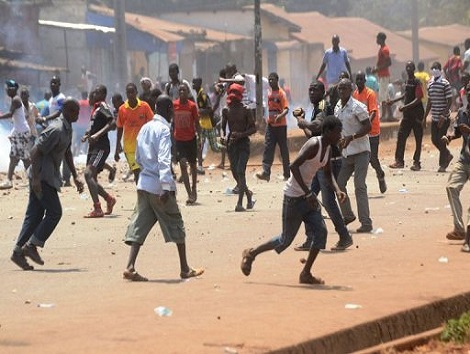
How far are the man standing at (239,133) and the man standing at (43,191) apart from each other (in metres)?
4.49

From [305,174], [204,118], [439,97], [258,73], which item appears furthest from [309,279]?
[258,73]

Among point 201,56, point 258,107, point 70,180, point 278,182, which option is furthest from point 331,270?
point 201,56

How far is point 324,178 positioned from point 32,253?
2720mm

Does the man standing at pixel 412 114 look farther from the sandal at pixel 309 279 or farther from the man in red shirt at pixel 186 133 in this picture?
the sandal at pixel 309 279

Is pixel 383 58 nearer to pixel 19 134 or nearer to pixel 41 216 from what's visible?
pixel 19 134

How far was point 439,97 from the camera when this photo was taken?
21.2 metres

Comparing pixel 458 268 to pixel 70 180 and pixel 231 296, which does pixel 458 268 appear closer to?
pixel 231 296

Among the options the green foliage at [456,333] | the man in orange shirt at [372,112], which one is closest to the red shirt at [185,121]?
the man in orange shirt at [372,112]

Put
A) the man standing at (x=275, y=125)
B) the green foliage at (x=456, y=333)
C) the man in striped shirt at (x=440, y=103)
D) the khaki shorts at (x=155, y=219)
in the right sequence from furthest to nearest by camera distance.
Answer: the man in striped shirt at (x=440, y=103)
the man standing at (x=275, y=125)
the khaki shorts at (x=155, y=219)
the green foliage at (x=456, y=333)

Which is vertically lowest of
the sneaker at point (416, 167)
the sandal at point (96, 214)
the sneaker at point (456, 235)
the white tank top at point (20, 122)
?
the sneaker at point (416, 167)

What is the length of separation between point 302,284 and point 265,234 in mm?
3785

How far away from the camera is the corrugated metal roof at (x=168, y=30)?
146ft

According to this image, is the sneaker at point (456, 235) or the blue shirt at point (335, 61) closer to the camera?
the sneaker at point (456, 235)

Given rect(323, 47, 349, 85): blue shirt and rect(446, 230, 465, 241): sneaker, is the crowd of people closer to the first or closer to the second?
rect(446, 230, 465, 241): sneaker
